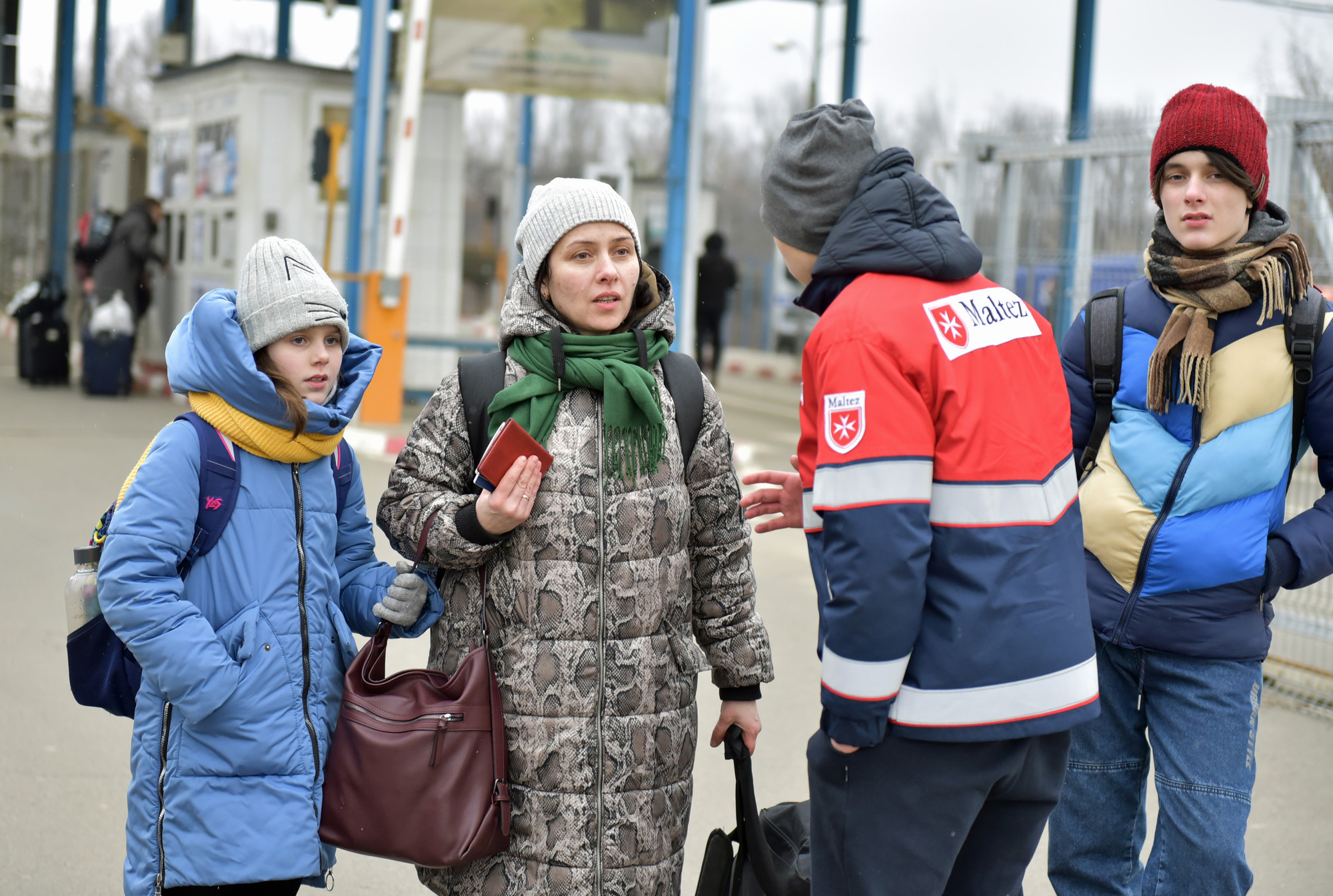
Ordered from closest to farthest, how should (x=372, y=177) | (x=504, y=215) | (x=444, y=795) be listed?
(x=444, y=795) → (x=372, y=177) → (x=504, y=215)

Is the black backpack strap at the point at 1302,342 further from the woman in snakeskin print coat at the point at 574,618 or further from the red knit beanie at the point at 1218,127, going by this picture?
the woman in snakeskin print coat at the point at 574,618

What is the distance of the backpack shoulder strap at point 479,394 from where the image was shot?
270 centimetres

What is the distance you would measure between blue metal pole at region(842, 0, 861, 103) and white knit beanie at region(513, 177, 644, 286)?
44.9ft

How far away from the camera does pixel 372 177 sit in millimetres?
11500

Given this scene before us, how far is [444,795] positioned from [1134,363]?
1.71m

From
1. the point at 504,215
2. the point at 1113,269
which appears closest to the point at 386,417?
the point at 1113,269

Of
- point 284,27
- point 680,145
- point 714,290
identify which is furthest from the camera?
point 284,27

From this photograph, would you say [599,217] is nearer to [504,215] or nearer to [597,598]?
[597,598]

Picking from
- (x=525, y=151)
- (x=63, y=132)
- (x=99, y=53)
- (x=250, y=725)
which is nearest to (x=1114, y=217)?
(x=250, y=725)

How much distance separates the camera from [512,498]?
2510 mm

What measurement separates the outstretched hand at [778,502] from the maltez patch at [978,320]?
2.14 feet

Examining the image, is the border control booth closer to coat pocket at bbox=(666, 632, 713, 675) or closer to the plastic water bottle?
the plastic water bottle

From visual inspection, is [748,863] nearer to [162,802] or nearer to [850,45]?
[162,802]

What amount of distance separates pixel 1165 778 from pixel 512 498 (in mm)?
1497
